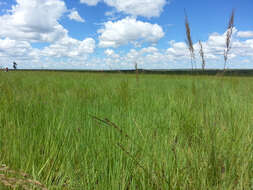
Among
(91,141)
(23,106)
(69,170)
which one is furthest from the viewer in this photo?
(23,106)

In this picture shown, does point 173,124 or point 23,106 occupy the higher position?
point 23,106

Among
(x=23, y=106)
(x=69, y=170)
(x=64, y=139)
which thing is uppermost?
(x=23, y=106)

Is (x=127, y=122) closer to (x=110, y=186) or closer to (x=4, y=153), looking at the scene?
(x=110, y=186)

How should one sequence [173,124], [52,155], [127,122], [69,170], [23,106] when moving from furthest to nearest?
[23,106] → [173,124] → [127,122] → [52,155] → [69,170]

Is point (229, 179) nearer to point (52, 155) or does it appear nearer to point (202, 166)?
point (202, 166)

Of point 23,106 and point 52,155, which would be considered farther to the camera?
point 23,106

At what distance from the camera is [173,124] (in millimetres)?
1537

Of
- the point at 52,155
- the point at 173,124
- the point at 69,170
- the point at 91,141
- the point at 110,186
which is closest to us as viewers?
the point at 110,186

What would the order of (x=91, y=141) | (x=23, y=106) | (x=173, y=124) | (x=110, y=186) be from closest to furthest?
(x=110, y=186) < (x=91, y=141) < (x=173, y=124) < (x=23, y=106)

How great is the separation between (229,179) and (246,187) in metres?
0.08

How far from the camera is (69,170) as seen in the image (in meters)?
0.98

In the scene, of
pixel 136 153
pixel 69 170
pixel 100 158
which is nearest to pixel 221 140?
pixel 136 153

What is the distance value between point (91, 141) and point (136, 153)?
38cm

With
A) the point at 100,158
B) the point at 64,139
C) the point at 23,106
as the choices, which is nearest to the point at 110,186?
the point at 100,158
